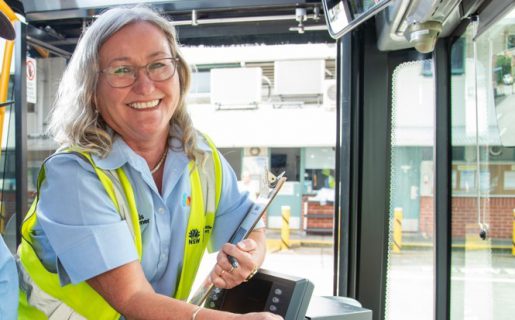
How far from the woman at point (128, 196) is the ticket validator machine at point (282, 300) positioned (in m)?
0.07

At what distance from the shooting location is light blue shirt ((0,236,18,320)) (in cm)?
117

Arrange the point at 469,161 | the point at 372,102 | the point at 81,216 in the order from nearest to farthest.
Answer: the point at 81,216 → the point at 469,161 → the point at 372,102

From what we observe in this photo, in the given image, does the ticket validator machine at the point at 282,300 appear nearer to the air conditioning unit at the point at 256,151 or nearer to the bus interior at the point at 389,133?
the bus interior at the point at 389,133

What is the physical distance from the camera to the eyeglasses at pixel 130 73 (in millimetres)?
1367

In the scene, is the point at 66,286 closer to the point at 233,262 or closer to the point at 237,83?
the point at 233,262

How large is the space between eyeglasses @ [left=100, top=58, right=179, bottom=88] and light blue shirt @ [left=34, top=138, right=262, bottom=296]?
171 millimetres

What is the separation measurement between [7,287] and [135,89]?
0.60m

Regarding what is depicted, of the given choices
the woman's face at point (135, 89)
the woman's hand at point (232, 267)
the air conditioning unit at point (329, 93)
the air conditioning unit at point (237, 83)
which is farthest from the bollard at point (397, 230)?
the air conditioning unit at point (329, 93)

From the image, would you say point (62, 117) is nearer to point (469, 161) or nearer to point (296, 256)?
point (469, 161)

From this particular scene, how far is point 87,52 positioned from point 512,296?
64.4 inches

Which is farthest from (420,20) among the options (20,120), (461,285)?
(20,120)

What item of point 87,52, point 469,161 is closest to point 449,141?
point 469,161

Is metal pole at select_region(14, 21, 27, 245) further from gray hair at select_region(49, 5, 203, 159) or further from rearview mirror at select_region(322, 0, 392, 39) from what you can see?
rearview mirror at select_region(322, 0, 392, 39)

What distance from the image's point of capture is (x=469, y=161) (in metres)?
2.06
